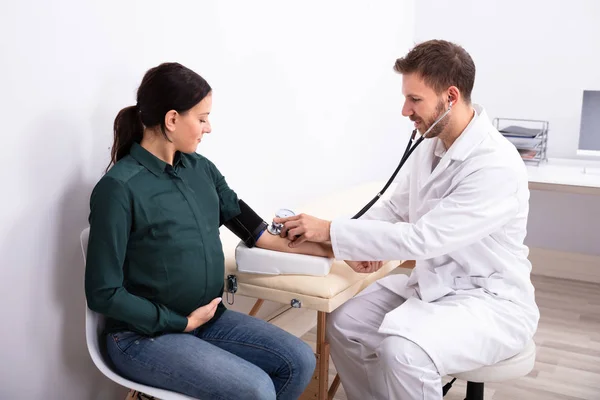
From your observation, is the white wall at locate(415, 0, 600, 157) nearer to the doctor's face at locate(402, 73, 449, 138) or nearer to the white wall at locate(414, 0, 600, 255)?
the white wall at locate(414, 0, 600, 255)

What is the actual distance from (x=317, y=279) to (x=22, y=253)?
27.2 inches

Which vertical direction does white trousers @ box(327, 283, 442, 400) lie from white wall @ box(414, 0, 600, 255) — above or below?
below

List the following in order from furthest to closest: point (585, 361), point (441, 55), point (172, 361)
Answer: point (585, 361) → point (441, 55) → point (172, 361)

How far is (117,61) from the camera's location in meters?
1.93

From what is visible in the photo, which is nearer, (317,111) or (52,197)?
(52,197)

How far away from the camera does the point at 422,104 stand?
1.96 m

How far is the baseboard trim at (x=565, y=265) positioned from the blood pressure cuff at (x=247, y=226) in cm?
233

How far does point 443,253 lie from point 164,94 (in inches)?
30.7

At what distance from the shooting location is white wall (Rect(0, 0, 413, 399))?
1.67 metres

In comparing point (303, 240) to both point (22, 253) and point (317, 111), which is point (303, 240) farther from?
point (317, 111)

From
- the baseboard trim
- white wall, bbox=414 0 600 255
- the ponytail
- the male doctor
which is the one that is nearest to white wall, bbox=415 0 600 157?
white wall, bbox=414 0 600 255

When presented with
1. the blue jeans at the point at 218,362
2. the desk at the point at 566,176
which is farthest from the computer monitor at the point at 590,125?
the blue jeans at the point at 218,362

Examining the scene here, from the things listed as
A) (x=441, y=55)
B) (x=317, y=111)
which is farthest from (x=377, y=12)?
(x=441, y=55)

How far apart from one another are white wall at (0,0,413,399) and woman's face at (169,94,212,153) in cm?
29
